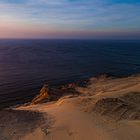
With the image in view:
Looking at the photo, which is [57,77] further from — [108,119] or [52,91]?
[108,119]

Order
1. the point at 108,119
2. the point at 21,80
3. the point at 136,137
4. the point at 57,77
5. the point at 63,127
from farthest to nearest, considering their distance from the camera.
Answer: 1. the point at 57,77
2. the point at 21,80
3. the point at 108,119
4. the point at 63,127
5. the point at 136,137

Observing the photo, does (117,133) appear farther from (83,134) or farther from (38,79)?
(38,79)

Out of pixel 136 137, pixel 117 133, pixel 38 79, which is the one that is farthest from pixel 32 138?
pixel 38 79

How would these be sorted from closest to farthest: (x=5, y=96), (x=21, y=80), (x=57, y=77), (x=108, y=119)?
(x=108, y=119), (x=5, y=96), (x=21, y=80), (x=57, y=77)

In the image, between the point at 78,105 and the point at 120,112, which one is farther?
the point at 78,105

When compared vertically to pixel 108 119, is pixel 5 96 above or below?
below

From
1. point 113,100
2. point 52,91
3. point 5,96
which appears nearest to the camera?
point 113,100

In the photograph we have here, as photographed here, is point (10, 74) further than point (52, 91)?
Yes

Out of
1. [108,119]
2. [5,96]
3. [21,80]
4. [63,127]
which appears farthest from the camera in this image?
[21,80]

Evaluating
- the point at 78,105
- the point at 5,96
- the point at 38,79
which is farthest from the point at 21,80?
the point at 78,105
